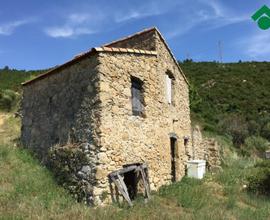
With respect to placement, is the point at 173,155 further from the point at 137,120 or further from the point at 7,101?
the point at 7,101

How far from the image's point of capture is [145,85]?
11.8 m

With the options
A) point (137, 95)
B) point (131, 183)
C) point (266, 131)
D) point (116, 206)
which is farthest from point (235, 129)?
point (116, 206)

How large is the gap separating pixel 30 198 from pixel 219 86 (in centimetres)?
3594

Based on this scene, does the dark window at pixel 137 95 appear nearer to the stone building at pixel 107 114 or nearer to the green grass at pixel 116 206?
the stone building at pixel 107 114

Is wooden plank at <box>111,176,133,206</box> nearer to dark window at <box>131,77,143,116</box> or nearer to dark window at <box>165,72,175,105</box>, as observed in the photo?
dark window at <box>131,77,143,116</box>

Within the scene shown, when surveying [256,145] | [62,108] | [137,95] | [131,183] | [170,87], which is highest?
[170,87]

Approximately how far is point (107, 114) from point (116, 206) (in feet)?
7.82

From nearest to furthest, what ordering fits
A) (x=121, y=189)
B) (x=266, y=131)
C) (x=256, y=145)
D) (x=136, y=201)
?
1. (x=121, y=189)
2. (x=136, y=201)
3. (x=256, y=145)
4. (x=266, y=131)

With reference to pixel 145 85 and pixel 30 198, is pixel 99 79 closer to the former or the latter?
pixel 145 85

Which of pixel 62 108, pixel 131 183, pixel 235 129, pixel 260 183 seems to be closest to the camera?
pixel 62 108

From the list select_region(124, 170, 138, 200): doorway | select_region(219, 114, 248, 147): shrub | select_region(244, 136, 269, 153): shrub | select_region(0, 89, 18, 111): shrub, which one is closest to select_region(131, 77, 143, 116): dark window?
select_region(124, 170, 138, 200): doorway

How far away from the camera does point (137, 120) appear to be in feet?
36.9

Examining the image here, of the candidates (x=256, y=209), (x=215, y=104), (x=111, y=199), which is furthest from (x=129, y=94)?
(x=215, y=104)

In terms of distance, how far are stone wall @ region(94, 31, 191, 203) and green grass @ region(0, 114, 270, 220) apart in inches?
34.6
